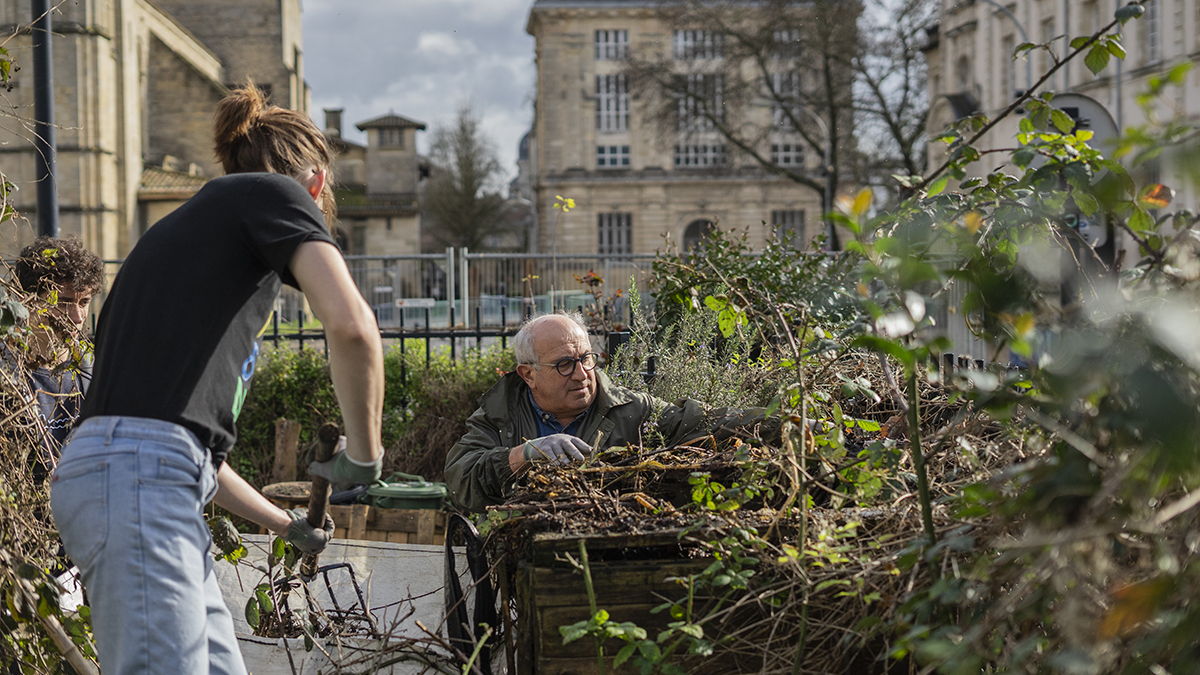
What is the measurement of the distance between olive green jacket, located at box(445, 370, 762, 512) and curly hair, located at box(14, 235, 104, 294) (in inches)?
56.8

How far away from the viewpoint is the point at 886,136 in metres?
28.4

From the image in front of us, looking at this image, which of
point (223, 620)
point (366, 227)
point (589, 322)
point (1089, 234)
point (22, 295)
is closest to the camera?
point (223, 620)

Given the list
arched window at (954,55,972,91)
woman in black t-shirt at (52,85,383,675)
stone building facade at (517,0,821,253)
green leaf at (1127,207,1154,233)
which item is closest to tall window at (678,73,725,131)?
arched window at (954,55,972,91)

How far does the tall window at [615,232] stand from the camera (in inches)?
1783

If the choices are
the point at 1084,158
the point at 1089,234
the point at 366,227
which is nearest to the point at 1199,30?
the point at 1089,234

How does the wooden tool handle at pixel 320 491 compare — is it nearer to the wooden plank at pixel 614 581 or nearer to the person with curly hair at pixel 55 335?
the wooden plank at pixel 614 581

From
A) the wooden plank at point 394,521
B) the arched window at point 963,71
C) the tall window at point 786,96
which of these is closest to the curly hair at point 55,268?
the wooden plank at point 394,521

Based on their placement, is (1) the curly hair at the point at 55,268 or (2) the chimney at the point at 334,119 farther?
(2) the chimney at the point at 334,119

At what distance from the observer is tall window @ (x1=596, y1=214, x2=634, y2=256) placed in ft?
149

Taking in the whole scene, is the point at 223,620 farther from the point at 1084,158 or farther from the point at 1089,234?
the point at 1089,234

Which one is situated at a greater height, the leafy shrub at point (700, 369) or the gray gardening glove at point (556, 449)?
the leafy shrub at point (700, 369)

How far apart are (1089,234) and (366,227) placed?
4379 centimetres

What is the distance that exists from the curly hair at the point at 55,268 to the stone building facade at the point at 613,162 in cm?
4108

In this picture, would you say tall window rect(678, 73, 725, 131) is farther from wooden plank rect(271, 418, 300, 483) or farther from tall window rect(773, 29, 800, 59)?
wooden plank rect(271, 418, 300, 483)
